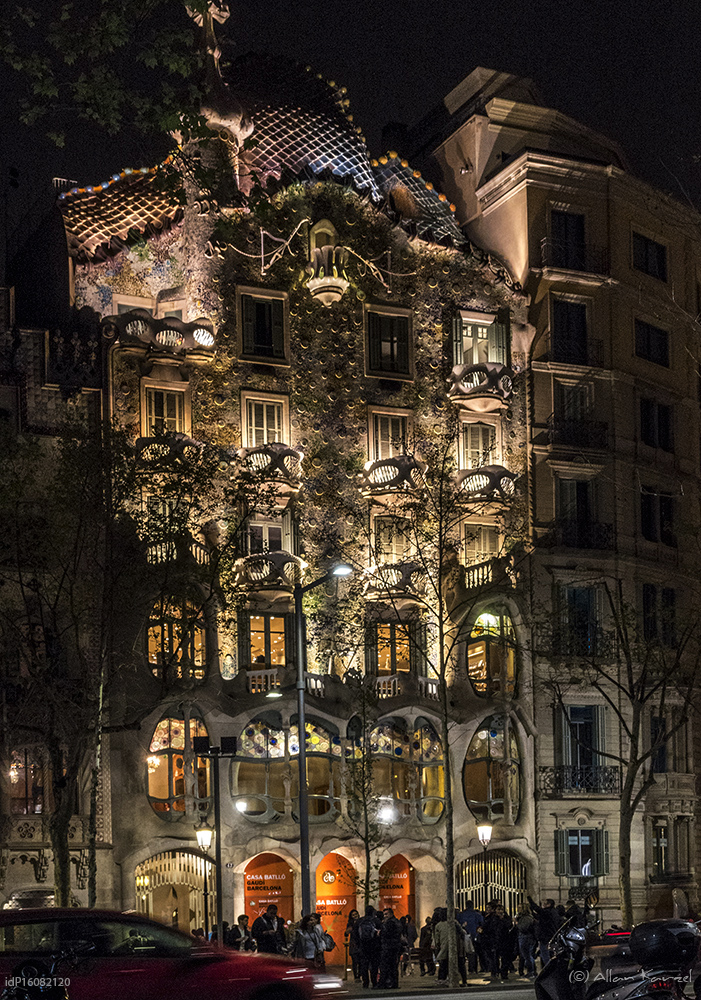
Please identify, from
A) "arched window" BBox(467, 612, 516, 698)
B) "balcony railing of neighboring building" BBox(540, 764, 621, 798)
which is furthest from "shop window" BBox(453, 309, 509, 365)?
"balcony railing of neighboring building" BBox(540, 764, 621, 798)

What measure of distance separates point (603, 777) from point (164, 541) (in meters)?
17.2

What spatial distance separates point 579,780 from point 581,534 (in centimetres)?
734

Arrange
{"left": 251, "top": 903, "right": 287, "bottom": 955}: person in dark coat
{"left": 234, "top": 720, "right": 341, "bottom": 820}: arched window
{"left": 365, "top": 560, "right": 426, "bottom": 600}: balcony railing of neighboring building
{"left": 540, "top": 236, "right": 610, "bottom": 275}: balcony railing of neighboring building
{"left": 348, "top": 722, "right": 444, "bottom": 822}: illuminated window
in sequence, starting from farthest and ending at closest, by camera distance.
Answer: {"left": 540, "top": 236, "right": 610, "bottom": 275}: balcony railing of neighboring building < {"left": 365, "top": 560, "right": 426, "bottom": 600}: balcony railing of neighboring building < {"left": 348, "top": 722, "right": 444, "bottom": 822}: illuminated window < {"left": 234, "top": 720, "right": 341, "bottom": 820}: arched window < {"left": 251, "top": 903, "right": 287, "bottom": 955}: person in dark coat

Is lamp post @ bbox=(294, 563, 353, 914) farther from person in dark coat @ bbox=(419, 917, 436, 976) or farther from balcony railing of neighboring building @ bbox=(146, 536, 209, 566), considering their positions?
person in dark coat @ bbox=(419, 917, 436, 976)

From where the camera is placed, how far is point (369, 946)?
1271 inches

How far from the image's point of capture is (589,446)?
4597 cm

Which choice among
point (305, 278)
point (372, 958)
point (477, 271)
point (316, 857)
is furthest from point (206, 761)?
point (477, 271)

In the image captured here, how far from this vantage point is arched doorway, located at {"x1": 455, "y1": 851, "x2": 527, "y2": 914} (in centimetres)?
4178

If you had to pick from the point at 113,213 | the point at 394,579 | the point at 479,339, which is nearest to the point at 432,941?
the point at 394,579

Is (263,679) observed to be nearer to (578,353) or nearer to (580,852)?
(580,852)

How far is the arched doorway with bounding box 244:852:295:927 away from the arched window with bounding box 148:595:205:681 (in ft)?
18.4

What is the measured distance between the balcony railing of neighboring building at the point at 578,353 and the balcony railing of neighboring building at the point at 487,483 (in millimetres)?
4774

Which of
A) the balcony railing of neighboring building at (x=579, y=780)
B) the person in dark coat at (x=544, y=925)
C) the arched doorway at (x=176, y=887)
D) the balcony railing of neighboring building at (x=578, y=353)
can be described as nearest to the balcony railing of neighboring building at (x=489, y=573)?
the balcony railing of neighboring building at (x=579, y=780)

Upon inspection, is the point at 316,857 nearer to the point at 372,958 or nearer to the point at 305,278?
the point at 372,958
